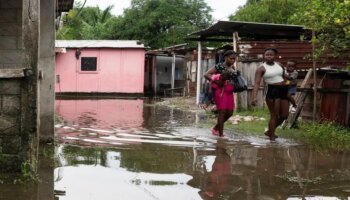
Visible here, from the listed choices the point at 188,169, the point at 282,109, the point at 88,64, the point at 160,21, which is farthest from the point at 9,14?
the point at 160,21

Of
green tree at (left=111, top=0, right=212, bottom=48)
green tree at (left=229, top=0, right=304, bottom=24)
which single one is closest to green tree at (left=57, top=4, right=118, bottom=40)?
green tree at (left=111, top=0, right=212, bottom=48)

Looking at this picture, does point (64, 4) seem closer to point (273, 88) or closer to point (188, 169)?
point (273, 88)

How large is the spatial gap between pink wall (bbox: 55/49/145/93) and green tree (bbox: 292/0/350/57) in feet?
56.3

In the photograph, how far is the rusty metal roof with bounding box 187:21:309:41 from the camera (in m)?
12.4

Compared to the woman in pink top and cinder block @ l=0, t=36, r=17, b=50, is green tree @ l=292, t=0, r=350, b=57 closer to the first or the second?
the woman in pink top

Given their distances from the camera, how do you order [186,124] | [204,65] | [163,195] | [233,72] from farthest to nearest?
[204,65]
[186,124]
[233,72]
[163,195]

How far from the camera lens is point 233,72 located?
8125 millimetres

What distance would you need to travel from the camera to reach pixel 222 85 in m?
8.23

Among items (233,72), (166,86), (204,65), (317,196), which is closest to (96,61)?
(166,86)

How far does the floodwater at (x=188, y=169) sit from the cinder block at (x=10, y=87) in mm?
996

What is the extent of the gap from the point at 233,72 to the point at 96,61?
18.4 metres

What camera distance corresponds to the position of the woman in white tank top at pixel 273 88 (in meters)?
8.13

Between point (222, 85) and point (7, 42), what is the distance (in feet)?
12.3

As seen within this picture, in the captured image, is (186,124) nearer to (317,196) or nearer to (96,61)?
(317,196)
